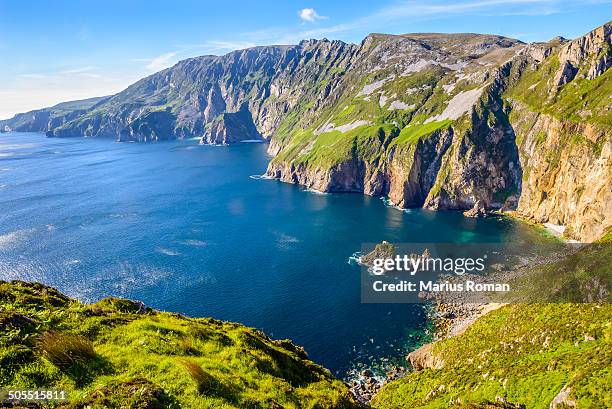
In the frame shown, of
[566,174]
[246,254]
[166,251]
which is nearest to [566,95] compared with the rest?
[566,174]

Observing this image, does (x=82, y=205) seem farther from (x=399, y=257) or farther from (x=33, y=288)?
(x=33, y=288)

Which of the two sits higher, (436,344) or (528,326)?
(528,326)

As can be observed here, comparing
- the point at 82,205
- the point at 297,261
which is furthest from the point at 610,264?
the point at 82,205

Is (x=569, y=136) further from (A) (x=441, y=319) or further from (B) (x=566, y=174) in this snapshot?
(A) (x=441, y=319)

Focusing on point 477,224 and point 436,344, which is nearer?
point 436,344

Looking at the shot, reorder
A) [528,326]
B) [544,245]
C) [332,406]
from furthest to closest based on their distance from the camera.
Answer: [544,245], [528,326], [332,406]

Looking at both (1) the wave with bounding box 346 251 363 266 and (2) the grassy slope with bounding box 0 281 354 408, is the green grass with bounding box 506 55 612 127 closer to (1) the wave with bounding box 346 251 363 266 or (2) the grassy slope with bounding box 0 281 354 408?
(1) the wave with bounding box 346 251 363 266
